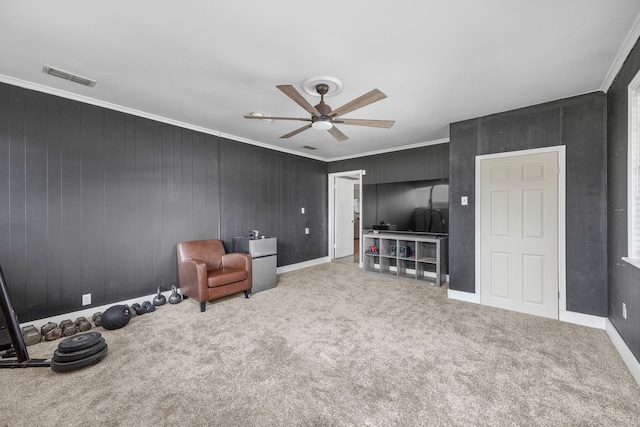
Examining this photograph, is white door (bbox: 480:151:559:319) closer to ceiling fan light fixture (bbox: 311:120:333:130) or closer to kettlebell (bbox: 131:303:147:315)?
ceiling fan light fixture (bbox: 311:120:333:130)

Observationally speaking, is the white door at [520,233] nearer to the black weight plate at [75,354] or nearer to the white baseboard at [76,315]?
the black weight plate at [75,354]

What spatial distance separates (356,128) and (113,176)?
3.32 m

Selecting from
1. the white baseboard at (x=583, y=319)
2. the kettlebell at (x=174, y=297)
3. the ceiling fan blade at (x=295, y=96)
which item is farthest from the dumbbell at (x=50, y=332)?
the white baseboard at (x=583, y=319)

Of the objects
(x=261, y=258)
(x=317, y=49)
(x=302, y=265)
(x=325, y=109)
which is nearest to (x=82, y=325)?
(x=261, y=258)

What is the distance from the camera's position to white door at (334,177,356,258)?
6.63 m

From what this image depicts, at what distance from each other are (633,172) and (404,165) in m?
3.34

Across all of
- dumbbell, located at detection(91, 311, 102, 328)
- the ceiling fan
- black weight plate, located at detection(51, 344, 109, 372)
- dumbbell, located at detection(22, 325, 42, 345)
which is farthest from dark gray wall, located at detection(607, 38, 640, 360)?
dumbbell, located at detection(22, 325, 42, 345)

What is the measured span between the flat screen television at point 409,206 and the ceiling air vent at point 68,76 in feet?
15.2

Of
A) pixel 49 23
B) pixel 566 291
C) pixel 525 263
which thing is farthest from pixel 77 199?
pixel 566 291

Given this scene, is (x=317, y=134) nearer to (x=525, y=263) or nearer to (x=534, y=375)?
(x=525, y=263)

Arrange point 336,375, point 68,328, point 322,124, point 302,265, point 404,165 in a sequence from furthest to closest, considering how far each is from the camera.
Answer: point 302,265, point 404,165, point 68,328, point 322,124, point 336,375

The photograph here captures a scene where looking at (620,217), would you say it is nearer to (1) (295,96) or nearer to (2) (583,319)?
(2) (583,319)

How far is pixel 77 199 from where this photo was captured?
300 cm

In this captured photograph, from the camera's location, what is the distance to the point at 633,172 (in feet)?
7.13
